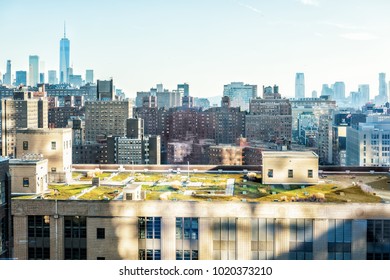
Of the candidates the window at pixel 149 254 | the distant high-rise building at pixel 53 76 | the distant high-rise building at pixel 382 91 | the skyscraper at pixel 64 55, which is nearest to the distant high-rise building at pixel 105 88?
the distant high-rise building at pixel 53 76

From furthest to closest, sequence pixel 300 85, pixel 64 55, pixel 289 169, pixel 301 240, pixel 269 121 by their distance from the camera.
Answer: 1. pixel 269 121
2. pixel 300 85
3. pixel 64 55
4. pixel 289 169
5. pixel 301 240

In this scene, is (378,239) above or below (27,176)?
below

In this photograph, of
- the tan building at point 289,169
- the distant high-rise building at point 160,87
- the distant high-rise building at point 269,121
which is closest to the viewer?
the tan building at point 289,169

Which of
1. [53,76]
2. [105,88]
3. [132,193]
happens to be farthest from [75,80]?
[132,193]

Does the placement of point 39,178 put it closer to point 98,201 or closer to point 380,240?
point 98,201

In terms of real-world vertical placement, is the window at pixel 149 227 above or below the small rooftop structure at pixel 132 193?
below

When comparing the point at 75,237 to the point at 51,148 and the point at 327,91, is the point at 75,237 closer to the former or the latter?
the point at 51,148

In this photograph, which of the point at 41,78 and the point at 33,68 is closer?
the point at 33,68

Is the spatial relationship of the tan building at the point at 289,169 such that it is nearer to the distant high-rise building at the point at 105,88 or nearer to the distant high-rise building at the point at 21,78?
the distant high-rise building at the point at 105,88
